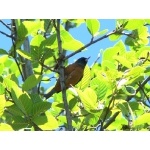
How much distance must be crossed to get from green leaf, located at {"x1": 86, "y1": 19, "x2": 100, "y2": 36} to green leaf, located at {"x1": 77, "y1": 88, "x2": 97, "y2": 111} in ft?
1.50

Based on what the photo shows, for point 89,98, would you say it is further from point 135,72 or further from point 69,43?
point 69,43

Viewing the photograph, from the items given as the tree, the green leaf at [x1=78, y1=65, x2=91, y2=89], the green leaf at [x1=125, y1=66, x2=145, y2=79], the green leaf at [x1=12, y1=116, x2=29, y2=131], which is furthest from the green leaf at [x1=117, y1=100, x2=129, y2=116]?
the green leaf at [x1=12, y1=116, x2=29, y2=131]

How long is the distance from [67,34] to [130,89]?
1.68ft

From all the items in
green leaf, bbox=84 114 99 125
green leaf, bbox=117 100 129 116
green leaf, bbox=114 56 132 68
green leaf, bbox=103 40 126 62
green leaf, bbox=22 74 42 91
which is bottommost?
green leaf, bbox=84 114 99 125

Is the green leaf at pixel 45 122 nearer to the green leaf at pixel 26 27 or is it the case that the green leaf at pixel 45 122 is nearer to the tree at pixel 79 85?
the tree at pixel 79 85

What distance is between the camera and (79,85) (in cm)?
195

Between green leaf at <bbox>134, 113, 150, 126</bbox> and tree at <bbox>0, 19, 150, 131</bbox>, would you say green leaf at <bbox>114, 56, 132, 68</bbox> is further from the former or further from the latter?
green leaf at <bbox>134, 113, 150, 126</bbox>

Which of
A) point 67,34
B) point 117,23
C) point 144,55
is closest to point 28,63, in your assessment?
point 67,34

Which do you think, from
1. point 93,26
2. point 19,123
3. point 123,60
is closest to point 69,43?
point 93,26

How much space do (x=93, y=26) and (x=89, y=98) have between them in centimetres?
51

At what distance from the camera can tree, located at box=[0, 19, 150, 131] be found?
1568mm

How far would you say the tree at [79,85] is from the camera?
157 cm

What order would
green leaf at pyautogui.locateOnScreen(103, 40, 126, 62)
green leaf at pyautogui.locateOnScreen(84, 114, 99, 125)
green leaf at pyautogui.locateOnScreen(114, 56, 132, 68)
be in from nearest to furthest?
green leaf at pyautogui.locateOnScreen(114, 56, 132, 68), green leaf at pyautogui.locateOnScreen(84, 114, 99, 125), green leaf at pyautogui.locateOnScreen(103, 40, 126, 62)

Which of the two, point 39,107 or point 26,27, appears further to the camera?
point 26,27
